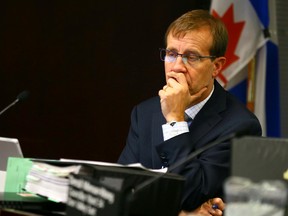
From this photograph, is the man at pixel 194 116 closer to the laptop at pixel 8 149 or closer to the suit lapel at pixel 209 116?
the suit lapel at pixel 209 116

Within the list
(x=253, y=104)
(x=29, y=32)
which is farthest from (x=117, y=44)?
(x=253, y=104)

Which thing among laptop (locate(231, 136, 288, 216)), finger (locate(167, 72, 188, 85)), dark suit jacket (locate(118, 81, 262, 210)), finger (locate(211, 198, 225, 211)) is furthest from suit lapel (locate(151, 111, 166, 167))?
laptop (locate(231, 136, 288, 216))

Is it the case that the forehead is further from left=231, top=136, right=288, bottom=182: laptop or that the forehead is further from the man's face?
left=231, top=136, right=288, bottom=182: laptop

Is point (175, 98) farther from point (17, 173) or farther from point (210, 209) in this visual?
point (17, 173)

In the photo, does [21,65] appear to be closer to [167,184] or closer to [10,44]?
[10,44]

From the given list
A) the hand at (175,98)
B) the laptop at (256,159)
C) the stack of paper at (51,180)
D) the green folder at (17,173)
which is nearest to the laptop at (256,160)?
the laptop at (256,159)

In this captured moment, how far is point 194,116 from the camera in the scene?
Result: 10.5 ft

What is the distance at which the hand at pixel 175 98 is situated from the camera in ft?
9.99

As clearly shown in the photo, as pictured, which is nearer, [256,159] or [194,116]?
[256,159]

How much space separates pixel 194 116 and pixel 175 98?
0.18 meters

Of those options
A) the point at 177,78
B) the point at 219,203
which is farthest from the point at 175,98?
the point at 219,203

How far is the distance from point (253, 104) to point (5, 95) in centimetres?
164

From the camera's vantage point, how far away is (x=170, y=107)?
120 inches

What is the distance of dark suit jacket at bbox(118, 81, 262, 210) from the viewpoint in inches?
113
